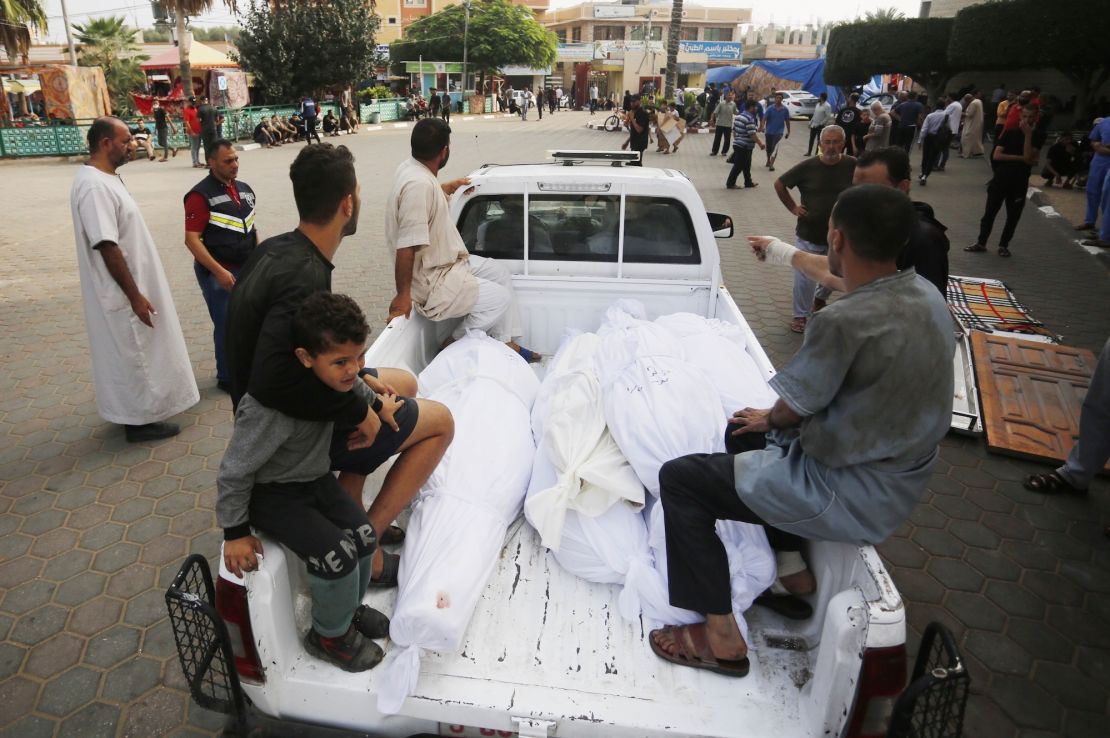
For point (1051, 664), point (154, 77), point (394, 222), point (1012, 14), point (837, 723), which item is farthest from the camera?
point (154, 77)

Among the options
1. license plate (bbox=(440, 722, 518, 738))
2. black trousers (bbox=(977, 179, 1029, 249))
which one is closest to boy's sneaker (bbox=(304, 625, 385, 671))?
license plate (bbox=(440, 722, 518, 738))

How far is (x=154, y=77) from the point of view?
3559cm

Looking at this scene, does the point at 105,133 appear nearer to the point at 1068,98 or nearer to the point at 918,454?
the point at 918,454

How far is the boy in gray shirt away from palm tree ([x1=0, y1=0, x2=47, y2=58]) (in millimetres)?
23130

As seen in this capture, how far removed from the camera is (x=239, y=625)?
194 cm

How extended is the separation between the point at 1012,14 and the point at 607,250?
22.8m

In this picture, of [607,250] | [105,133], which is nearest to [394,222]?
[607,250]

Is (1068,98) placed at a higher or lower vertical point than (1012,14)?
lower

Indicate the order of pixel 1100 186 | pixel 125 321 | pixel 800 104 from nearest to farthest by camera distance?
1. pixel 125 321
2. pixel 1100 186
3. pixel 800 104

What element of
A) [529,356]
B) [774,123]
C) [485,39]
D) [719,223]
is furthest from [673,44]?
[485,39]

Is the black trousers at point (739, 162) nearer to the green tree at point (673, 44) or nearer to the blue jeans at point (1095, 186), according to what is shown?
the blue jeans at point (1095, 186)

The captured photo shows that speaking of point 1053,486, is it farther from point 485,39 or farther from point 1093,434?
point 485,39

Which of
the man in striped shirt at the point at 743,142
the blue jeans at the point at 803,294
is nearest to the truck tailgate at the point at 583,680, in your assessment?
the blue jeans at the point at 803,294

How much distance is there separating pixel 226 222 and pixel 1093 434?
5.38 meters
